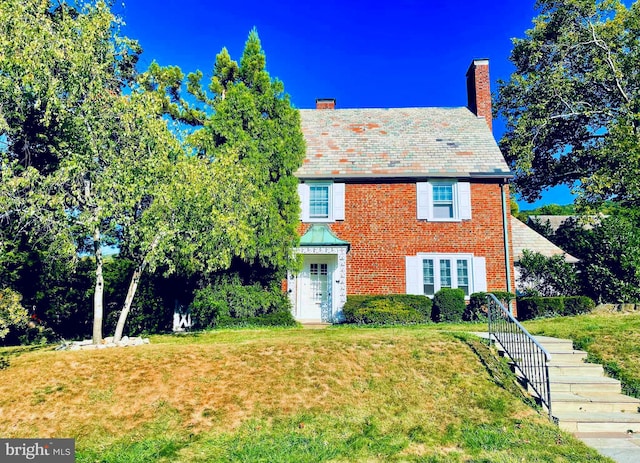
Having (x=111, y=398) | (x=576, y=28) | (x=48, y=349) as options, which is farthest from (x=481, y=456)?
(x=576, y=28)

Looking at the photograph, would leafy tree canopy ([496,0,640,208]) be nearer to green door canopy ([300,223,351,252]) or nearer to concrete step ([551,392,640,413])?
green door canopy ([300,223,351,252])

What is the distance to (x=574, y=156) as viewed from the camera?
78.9 feet

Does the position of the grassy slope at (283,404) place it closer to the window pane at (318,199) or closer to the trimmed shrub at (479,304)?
the trimmed shrub at (479,304)

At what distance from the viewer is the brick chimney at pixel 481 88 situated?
1973 centimetres

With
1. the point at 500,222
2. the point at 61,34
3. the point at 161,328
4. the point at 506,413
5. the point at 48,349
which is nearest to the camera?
the point at 506,413

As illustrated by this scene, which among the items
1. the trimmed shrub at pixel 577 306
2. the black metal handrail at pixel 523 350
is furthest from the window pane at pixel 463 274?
the black metal handrail at pixel 523 350

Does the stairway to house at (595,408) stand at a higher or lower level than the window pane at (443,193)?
lower

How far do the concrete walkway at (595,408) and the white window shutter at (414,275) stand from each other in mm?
7757

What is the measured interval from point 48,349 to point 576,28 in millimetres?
24521

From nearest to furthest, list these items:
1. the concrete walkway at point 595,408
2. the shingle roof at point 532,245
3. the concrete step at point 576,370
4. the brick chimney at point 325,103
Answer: the concrete walkway at point 595,408
the concrete step at point 576,370
the shingle roof at point 532,245
the brick chimney at point 325,103

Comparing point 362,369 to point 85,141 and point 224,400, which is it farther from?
point 85,141

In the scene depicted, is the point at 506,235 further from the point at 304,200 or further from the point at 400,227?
the point at 304,200

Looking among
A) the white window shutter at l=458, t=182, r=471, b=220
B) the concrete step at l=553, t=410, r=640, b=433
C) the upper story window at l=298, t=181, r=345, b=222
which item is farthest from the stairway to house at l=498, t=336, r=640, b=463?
the upper story window at l=298, t=181, r=345, b=222

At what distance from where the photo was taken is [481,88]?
1997 cm
